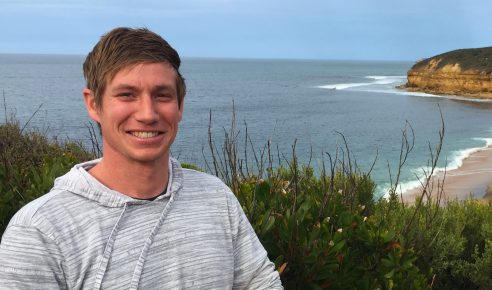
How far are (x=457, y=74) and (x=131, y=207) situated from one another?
6868 centimetres

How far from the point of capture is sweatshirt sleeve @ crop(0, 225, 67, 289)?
4.84 feet

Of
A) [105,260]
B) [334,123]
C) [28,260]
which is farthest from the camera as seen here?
[334,123]

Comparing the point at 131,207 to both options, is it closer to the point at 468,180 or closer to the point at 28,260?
the point at 28,260

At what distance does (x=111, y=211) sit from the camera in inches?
67.0

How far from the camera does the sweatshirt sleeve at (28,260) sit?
1475 mm

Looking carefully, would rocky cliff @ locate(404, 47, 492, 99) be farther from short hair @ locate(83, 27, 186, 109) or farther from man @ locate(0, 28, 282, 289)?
short hair @ locate(83, 27, 186, 109)

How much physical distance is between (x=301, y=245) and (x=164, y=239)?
1356mm

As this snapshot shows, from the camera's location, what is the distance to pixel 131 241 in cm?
169

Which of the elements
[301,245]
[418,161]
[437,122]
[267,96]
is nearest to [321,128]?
[437,122]

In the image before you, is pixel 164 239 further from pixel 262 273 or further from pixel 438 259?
pixel 438 259

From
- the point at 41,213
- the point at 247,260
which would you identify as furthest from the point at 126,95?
the point at 247,260

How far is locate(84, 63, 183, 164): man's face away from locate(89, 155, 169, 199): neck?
17 millimetres

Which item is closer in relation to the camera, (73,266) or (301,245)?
(73,266)

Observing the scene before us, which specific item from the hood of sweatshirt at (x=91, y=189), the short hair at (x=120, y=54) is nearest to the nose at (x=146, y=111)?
the short hair at (x=120, y=54)
